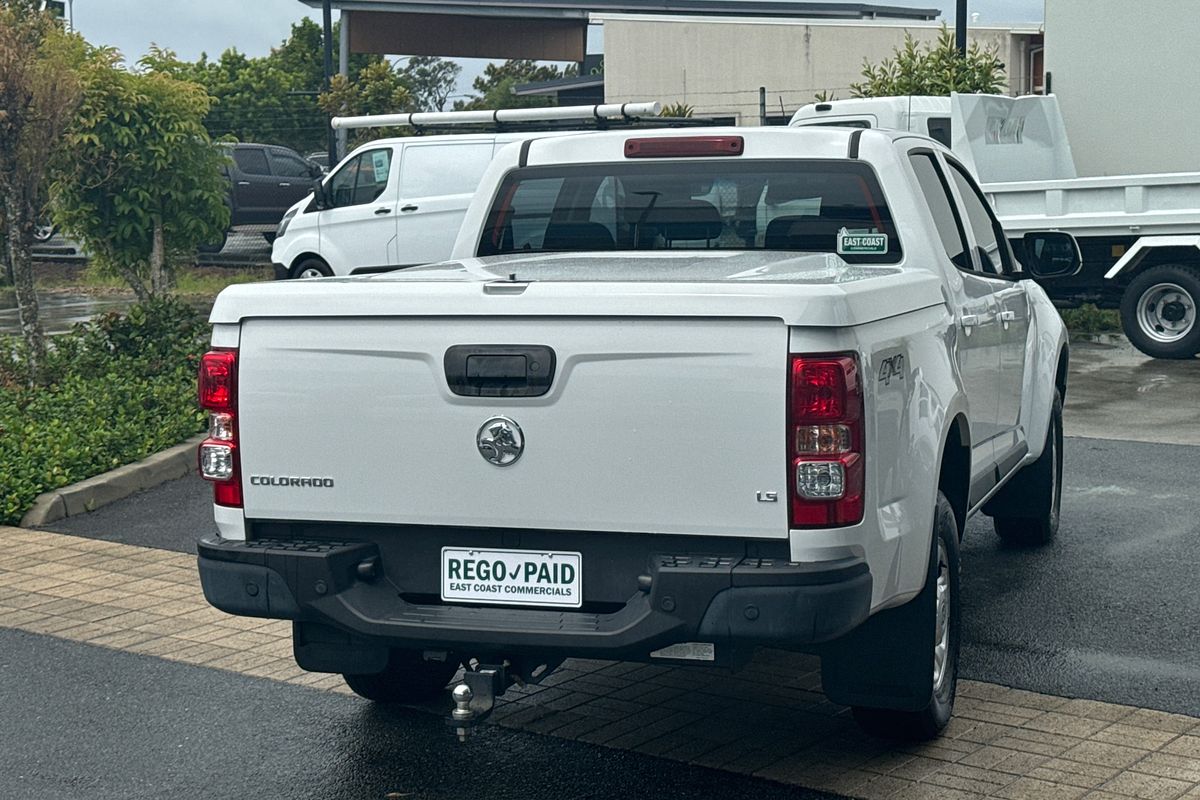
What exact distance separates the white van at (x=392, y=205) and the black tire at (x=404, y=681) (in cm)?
1233

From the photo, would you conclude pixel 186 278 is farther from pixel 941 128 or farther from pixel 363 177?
pixel 941 128

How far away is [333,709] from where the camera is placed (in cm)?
591

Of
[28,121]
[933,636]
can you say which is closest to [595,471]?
[933,636]

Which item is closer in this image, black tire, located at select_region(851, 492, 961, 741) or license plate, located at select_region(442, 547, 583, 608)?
license plate, located at select_region(442, 547, 583, 608)

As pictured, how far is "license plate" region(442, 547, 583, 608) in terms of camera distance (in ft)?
15.0

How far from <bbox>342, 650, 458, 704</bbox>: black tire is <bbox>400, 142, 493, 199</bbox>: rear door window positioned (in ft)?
41.2

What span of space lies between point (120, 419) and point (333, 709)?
5.58 meters

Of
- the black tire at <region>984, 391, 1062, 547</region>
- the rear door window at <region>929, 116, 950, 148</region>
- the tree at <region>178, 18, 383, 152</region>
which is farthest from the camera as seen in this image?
the tree at <region>178, 18, 383, 152</region>

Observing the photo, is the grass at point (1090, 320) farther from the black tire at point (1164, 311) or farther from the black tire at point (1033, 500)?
the black tire at point (1033, 500)

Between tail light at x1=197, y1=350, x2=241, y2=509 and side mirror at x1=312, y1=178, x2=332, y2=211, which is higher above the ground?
side mirror at x1=312, y1=178, x2=332, y2=211

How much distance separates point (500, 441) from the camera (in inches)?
180

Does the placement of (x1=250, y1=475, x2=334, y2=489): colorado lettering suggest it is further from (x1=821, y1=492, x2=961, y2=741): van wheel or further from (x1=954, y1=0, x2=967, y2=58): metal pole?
(x1=954, y1=0, x2=967, y2=58): metal pole

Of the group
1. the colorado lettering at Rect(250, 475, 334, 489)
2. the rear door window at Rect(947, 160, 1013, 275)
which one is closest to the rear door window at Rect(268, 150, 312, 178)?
the rear door window at Rect(947, 160, 1013, 275)

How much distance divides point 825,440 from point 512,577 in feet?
3.15
